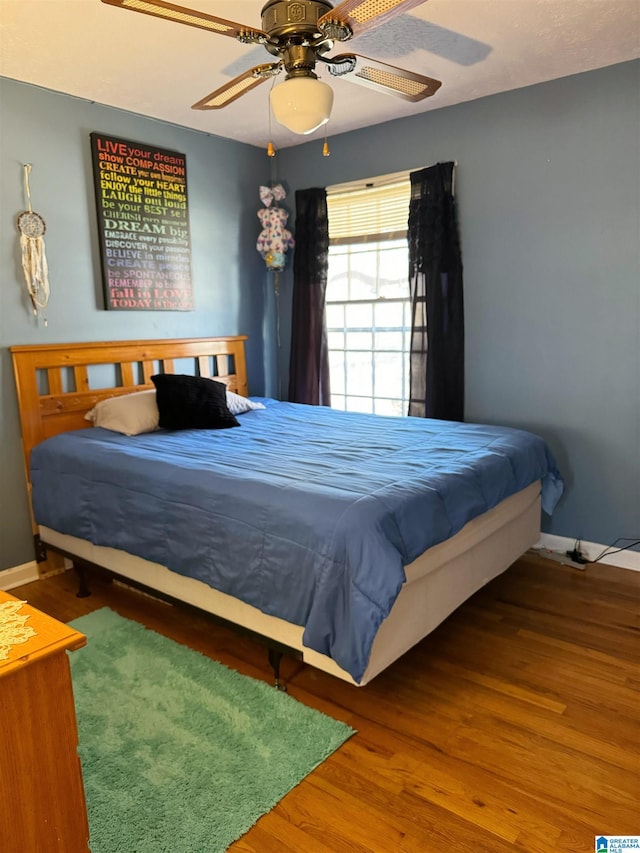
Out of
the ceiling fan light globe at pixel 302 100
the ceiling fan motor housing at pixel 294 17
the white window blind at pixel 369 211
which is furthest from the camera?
the white window blind at pixel 369 211

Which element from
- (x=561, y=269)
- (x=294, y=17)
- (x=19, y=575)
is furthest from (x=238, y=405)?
(x=294, y=17)

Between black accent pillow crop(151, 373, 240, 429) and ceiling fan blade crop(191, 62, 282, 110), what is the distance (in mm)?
1472

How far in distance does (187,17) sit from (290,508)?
150 centimetres

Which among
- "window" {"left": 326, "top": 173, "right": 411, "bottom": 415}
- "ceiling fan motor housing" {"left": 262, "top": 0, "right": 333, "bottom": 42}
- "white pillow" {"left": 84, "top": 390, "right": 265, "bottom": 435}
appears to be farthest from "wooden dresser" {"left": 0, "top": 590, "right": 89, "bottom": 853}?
"window" {"left": 326, "top": 173, "right": 411, "bottom": 415}

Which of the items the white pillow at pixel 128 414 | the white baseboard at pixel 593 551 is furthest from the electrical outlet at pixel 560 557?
the white pillow at pixel 128 414

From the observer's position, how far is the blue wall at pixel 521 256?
301 cm

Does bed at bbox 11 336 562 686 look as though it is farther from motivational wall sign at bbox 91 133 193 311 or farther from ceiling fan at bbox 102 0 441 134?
ceiling fan at bbox 102 0 441 134

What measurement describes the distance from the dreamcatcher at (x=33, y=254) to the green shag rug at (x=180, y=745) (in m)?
1.78

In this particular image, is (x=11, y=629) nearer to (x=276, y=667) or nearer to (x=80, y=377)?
(x=276, y=667)

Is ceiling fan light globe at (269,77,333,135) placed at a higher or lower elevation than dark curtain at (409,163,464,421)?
higher

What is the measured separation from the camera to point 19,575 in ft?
10.3

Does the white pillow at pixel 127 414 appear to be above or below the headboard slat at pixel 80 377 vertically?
below

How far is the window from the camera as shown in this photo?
384cm

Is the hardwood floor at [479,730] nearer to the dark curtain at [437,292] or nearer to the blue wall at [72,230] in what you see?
the blue wall at [72,230]
